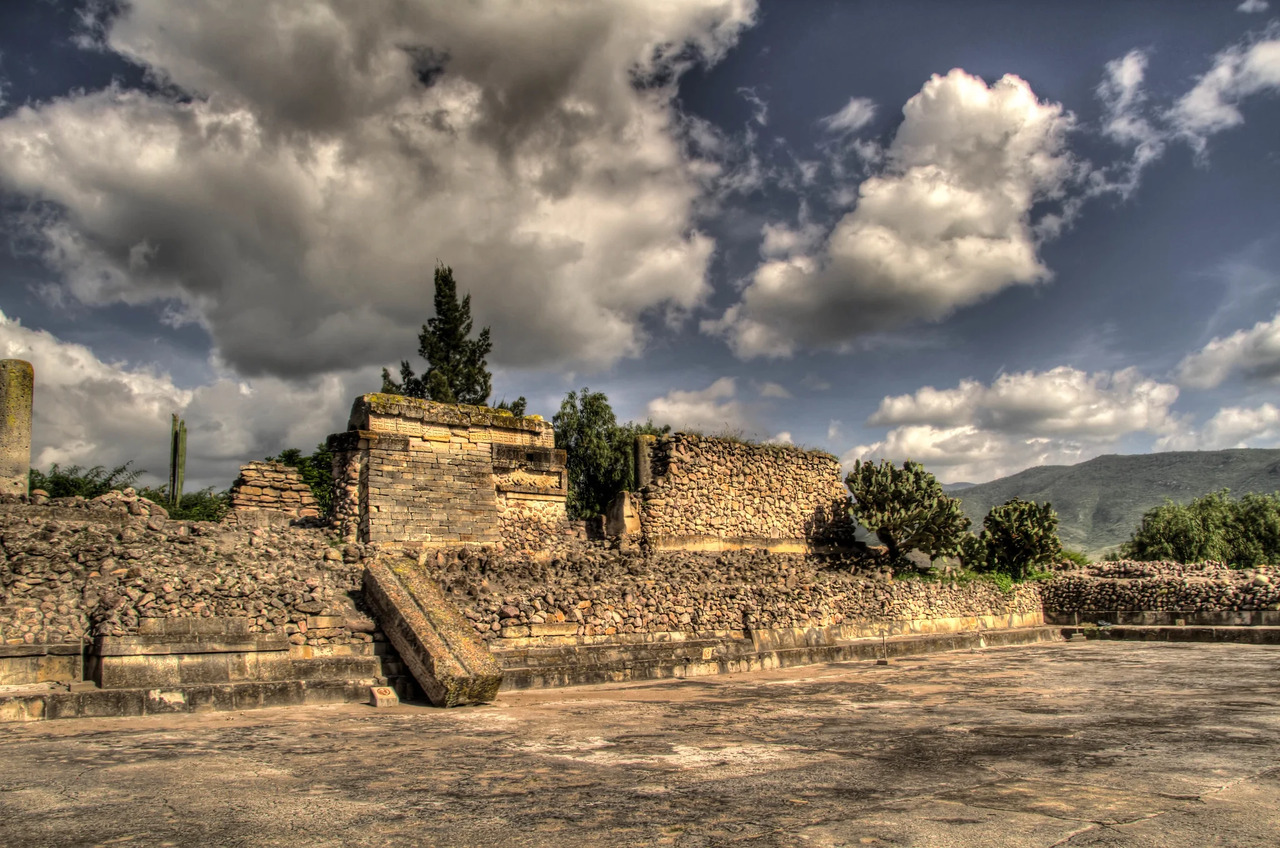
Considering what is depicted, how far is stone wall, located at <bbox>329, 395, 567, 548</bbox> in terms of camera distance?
1195 centimetres

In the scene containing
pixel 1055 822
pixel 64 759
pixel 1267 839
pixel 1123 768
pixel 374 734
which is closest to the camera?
pixel 1267 839

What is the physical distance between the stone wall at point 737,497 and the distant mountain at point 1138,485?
133 metres

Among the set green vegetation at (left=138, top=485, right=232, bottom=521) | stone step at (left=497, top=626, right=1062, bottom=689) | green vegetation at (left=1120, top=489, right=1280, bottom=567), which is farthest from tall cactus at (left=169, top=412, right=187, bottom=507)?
green vegetation at (left=1120, top=489, right=1280, bottom=567)

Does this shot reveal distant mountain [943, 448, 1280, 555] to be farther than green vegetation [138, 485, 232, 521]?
Yes

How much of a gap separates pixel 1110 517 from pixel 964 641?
16864 cm

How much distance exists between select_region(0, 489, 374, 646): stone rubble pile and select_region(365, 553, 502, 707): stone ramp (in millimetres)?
382

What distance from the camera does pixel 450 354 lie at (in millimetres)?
37656

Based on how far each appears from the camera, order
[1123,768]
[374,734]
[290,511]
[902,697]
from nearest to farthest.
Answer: [1123,768] < [374,734] < [902,697] < [290,511]

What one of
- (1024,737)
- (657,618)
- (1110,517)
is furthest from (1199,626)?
(1110,517)

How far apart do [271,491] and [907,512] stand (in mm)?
13129

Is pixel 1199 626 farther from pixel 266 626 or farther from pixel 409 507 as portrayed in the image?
pixel 266 626

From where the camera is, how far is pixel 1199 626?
16.1 metres

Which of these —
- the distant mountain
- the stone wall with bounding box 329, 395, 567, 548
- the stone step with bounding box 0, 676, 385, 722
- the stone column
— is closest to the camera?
the stone step with bounding box 0, 676, 385, 722

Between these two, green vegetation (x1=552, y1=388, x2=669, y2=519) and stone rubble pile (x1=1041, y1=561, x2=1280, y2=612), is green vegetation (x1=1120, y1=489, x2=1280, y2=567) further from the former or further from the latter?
green vegetation (x1=552, y1=388, x2=669, y2=519)
